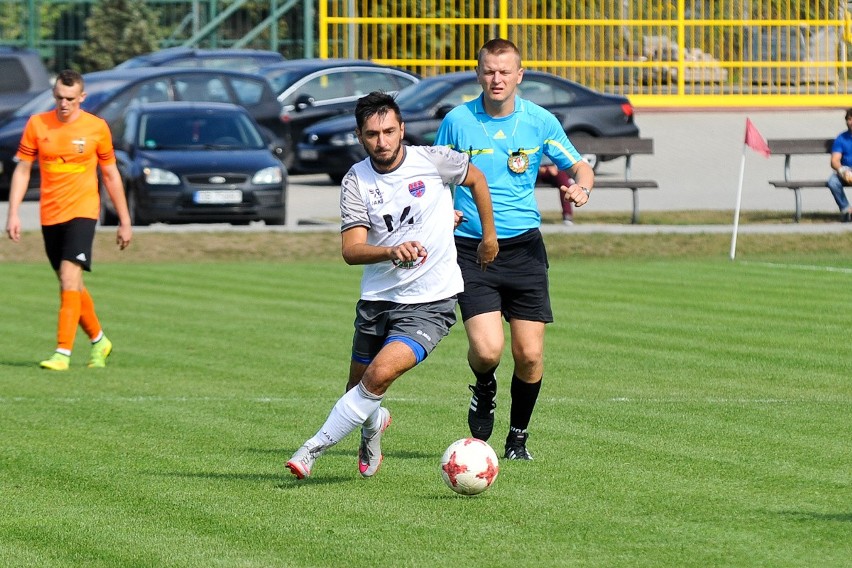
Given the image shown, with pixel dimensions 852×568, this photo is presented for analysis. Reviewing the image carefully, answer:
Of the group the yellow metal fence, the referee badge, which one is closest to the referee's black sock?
the referee badge

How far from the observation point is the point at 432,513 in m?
7.18

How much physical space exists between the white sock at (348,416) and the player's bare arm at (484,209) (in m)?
0.85

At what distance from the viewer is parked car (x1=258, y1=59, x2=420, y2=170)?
97.8 ft

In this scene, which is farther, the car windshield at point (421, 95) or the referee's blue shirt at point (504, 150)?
the car windshield at point (421, 95)

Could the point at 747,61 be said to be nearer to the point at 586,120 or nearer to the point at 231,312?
the point at 586,120

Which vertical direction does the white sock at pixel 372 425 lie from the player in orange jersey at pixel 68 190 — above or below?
below

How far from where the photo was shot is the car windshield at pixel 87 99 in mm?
26656

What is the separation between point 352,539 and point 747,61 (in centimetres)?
3251

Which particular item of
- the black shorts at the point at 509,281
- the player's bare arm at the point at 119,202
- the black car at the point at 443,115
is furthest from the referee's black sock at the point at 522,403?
the black car at the point at 443,115

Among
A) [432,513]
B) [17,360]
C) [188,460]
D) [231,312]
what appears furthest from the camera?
[231,312]

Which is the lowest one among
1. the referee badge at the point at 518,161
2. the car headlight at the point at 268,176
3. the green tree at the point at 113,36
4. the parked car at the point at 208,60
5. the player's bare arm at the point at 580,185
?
the car headlight at the point at 268,176

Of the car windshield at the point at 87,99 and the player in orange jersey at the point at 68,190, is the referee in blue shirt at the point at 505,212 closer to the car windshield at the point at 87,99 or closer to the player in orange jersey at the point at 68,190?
the player in orange jersey at the point at 68,190

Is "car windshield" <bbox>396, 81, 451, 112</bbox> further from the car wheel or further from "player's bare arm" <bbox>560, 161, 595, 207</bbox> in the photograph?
"player's bare arm" <bbox>560, 161, 595, 207</bbox>

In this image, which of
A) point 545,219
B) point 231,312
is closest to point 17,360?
point 231,312
